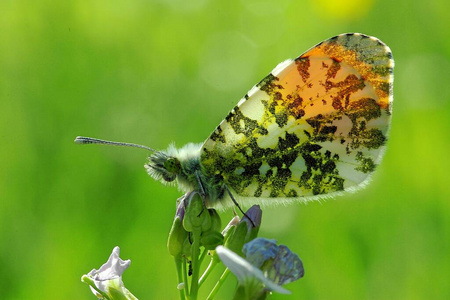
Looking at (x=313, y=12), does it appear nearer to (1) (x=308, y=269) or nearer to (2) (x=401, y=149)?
(2) (x=401, y=149)

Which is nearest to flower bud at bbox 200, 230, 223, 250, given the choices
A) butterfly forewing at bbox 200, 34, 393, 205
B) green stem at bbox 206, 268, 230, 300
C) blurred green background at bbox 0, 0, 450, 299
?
green stem at bbox 206, 268, 230, 300

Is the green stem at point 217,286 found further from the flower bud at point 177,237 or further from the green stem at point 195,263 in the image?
the flower bud at point 177,237

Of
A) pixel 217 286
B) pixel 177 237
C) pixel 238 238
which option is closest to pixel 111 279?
pixel 177 237

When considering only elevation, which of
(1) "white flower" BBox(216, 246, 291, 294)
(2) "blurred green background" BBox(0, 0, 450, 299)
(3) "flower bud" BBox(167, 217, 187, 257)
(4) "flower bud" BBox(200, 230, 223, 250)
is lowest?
(1) "white flower" BBox(216, 246, 291, 294)

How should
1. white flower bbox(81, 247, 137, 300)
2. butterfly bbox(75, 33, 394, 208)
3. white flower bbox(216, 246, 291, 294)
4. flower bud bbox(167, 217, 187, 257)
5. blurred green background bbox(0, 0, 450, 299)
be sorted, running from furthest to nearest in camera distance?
blurred green background bbox(0, 0, 450, 299) < butterfly bbox(75, 33, 394, 208) < flower bud bbox(167, 217, 187, 257) < white flower bbox(81, 247, 137, 300) < white flower bbox(216, 246, 291, 294)

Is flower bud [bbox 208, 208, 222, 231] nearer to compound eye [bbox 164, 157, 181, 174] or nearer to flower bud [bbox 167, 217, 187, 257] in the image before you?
flower bud [bbox 167, 217, 187, 257]

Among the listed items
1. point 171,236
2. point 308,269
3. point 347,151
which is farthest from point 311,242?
point 171,236
